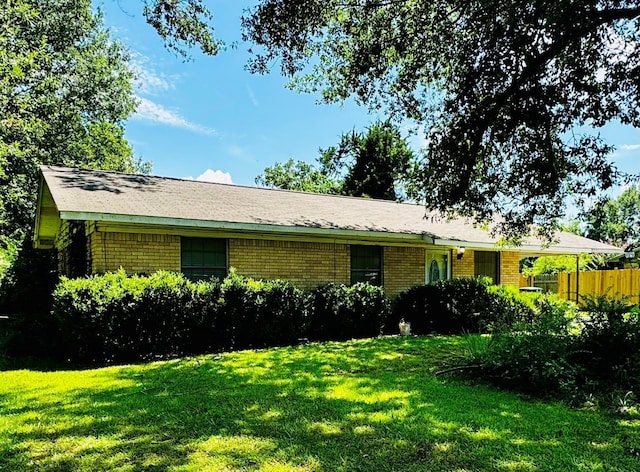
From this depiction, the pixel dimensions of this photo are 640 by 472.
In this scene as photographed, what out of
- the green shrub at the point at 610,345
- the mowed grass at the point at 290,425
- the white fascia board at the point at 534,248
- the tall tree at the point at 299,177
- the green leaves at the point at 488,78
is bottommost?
the mowed grass at the point at 290,425

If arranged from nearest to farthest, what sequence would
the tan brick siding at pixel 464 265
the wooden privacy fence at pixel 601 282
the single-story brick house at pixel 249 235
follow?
the single-story brick house at pixel 249 235, the tan brick siding at pixel 464 265, the wooden privacy fence at pixel 601 282

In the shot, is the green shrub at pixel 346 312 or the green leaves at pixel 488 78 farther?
the green shrub at pixel 346 312

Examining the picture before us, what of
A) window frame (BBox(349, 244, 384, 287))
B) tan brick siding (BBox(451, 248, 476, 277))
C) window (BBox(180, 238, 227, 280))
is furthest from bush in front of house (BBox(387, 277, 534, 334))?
window (BBox(180, 238, 227, 280))

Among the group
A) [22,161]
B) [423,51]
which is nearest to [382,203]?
[423,51]

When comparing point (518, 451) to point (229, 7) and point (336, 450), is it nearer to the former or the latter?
point (336, 450)

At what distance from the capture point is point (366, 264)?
493 inches

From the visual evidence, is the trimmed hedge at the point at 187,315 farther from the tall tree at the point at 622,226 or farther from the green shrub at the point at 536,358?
the tall tree at the point at 622,226

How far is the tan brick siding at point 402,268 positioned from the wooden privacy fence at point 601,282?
30.7ft

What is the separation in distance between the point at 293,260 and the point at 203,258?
2.21m

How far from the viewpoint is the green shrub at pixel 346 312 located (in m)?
10.2

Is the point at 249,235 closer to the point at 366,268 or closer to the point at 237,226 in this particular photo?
the point at 237,226

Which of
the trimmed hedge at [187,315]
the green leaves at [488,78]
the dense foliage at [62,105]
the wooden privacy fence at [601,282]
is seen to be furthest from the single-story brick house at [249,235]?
the dense foliage at [62,105]

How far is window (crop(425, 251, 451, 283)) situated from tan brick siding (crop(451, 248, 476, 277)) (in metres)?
0.23

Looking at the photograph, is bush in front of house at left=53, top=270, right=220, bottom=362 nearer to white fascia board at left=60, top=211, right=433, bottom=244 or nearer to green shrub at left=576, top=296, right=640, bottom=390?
white fascia board at left=60, top=211, right=433, bottom=244
